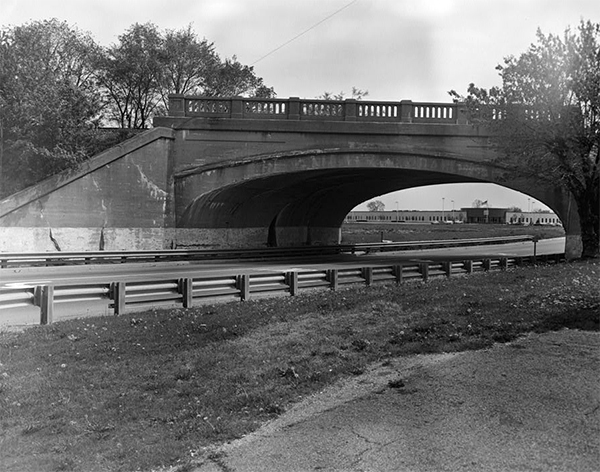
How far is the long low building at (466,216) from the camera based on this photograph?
139875mm

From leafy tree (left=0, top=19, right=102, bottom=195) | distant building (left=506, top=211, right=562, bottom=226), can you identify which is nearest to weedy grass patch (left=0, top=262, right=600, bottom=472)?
leafy tree (left=0, top=19, right=102, bottom=195)

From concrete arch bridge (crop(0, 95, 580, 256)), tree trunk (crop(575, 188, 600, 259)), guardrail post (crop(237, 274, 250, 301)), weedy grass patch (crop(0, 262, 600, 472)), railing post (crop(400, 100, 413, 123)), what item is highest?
railing post (crop(400, 100, 413, 123))

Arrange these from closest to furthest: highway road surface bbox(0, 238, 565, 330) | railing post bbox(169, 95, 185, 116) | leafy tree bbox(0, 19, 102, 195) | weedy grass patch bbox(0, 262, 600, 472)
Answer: weedy grass patch bbox(0, 262, 600, 472) < highway road surface bbox(0, 238, 565, 330) < leafy tree bbox(0, 19, 102, 195) < railing post bbox(169, 95, 185, 116)

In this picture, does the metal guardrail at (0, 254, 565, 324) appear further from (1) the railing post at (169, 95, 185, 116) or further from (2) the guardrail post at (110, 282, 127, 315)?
(1) the railing post at (169, 95, 185, 116)

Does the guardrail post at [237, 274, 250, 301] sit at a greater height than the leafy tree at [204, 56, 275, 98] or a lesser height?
lesser

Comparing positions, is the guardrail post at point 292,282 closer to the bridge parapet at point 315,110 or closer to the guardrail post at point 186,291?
the guardrail post at point 186,291

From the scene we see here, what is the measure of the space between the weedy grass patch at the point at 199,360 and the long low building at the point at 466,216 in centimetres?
12132

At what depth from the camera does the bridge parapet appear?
27.9 meters

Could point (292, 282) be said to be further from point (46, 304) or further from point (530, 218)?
point (530, 218)

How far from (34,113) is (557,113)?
845 inches

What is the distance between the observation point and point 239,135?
27.7 meters

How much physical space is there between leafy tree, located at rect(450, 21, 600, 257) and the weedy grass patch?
11.6 meters

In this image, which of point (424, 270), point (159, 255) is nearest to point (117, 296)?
point (424, 270)

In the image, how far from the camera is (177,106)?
28.0 metres
